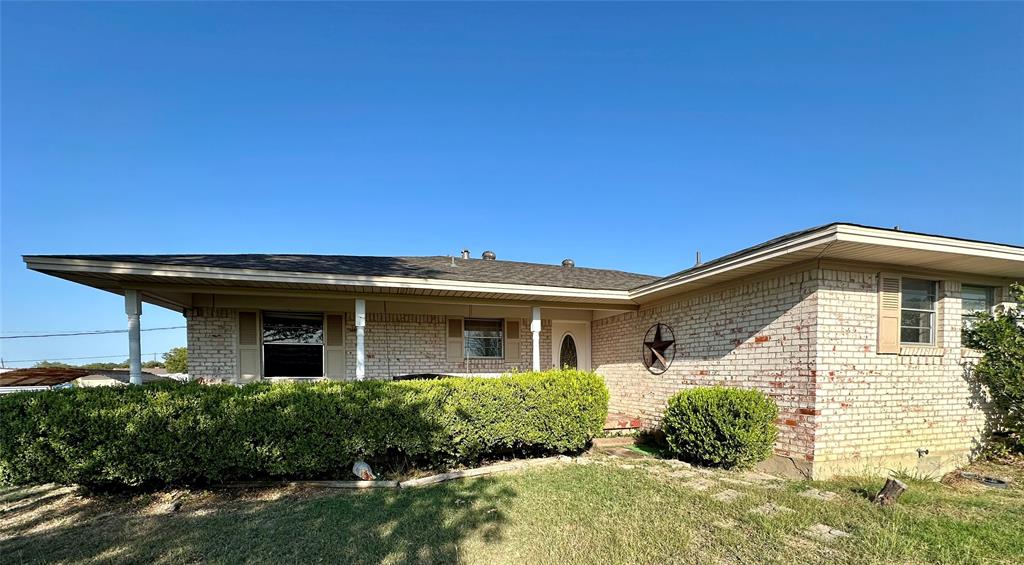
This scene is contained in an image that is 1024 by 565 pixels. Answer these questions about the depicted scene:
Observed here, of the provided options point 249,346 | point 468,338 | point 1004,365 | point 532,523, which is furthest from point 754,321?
point 249,346

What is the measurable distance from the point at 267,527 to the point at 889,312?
7904 millimetres

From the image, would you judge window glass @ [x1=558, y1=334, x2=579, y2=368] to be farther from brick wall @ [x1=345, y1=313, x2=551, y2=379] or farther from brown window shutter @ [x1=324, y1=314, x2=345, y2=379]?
brown window shutter @ [x1=324, y1=314, x2=345, y2=379]

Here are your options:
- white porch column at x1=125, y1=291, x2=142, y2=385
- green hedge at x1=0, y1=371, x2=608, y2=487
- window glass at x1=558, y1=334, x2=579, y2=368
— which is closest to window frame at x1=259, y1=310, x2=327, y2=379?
white porch column at x1=125, y1=291, x2=142, y2=385

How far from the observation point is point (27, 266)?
18.3 feet

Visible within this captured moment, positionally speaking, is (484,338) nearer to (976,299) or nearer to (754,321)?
(754,321)

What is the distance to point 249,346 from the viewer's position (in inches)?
342

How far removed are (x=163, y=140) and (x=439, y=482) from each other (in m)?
10.6

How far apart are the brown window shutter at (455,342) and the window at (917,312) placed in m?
7.94

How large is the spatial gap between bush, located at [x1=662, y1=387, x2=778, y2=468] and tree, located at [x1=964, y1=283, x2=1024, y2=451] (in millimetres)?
3427

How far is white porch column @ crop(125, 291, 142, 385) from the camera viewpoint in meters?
6.44

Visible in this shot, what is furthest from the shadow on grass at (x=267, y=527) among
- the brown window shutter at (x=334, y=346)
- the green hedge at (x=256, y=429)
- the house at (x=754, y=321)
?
the brown window shutter at (x=334, y=346)

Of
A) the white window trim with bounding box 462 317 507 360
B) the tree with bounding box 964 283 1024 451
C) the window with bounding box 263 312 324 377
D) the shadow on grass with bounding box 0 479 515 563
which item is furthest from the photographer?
the white window trim with bounding box 462 317 507 360

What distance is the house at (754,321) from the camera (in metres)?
5.40

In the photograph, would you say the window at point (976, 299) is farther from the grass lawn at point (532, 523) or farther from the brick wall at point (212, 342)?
the brick wall at point (212, 342)
